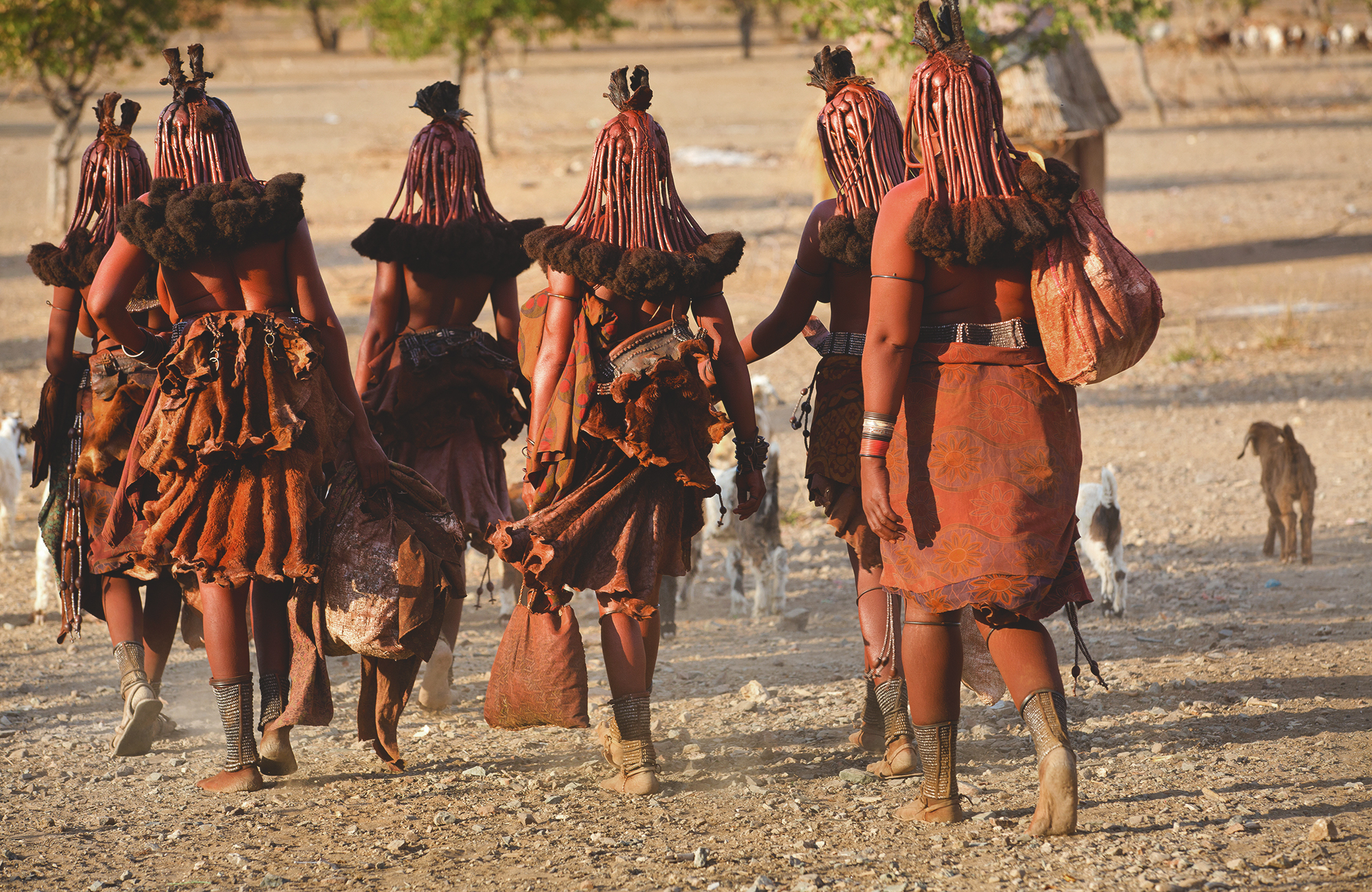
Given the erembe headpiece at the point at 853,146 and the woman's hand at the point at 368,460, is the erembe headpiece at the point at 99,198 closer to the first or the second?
the woman's hand at the point at 368,460

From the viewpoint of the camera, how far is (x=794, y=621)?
20.7 ft

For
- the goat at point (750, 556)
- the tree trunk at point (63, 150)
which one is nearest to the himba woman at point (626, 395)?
the goat at point (750, 556)

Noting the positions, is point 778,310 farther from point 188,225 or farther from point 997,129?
point 188,225

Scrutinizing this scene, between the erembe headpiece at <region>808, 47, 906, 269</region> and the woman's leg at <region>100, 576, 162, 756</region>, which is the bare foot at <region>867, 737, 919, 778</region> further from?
the woman's leg at <region>100, 576, 162, 756</region>

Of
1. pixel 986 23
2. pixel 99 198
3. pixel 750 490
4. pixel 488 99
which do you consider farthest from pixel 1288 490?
pixel 488 99

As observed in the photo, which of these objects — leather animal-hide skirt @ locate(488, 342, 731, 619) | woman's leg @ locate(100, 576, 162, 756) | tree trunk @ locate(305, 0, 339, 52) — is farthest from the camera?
tree trunk @ locate(305, 0, 339, 52)

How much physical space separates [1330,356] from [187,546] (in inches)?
378

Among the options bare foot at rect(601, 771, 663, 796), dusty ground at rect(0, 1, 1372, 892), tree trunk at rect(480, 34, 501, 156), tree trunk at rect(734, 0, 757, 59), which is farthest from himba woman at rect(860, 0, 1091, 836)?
tree trunk at rect(734, 0, 757, 59)

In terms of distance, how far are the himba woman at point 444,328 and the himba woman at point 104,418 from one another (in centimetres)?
83

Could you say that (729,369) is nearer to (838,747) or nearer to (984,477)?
(984,477)

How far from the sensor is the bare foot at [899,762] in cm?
424

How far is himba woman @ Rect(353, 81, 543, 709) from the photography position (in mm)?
4910

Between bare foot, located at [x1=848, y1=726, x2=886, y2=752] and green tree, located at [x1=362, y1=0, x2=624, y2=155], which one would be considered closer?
bare foot, located at [x1=848, y1=726, x2=886, y2=752]

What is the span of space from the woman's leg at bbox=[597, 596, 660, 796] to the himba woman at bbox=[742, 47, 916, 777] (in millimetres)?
751
